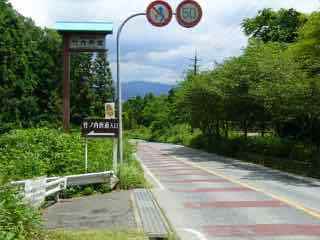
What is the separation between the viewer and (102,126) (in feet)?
70.2

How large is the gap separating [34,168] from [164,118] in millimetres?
77321

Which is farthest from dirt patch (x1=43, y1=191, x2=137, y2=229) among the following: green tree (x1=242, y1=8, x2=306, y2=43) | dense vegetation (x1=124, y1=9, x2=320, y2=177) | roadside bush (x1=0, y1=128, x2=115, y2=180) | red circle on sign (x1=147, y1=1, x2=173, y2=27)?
green tree (x1=242, y1=8, x2=306, y2=43)

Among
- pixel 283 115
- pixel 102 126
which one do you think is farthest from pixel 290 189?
pixel 283 115

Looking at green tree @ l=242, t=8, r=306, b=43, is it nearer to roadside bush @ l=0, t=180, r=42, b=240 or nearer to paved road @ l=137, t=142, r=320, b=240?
paved road @ l=137, t=142, r=320, b=240

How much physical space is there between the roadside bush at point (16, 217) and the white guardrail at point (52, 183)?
5.08 feet

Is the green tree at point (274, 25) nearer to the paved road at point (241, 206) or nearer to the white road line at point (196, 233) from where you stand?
the paved road at point (241, 206)

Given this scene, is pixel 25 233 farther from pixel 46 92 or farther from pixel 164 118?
pixel 164 118

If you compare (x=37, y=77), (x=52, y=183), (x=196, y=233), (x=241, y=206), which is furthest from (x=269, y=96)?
(x=37, y=77)

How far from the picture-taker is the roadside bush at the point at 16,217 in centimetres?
880

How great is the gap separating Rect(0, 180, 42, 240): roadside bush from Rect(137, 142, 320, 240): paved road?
2856mm

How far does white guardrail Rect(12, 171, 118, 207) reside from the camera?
1350 cm

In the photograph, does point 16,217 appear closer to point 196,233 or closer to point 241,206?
point 196,233

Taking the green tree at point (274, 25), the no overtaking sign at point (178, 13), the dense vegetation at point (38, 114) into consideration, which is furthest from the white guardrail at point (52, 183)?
the green tree at point (274, 25)

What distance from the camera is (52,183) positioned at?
1652cm
